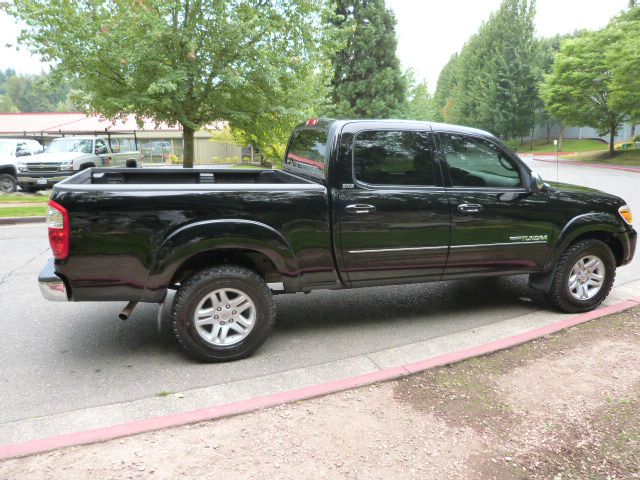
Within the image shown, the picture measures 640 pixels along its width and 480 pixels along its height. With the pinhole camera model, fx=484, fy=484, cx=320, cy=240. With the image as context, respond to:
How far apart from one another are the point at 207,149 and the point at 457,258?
3675cm

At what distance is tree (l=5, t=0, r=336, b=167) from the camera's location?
37.5ft

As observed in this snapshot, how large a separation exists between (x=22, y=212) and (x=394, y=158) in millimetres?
10294

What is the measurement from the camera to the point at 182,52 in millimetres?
12234

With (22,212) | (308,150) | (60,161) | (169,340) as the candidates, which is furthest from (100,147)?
(169,340)

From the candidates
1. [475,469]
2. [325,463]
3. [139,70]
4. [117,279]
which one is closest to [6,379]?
[117,279]

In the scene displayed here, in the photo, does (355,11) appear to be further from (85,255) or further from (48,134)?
(85,255)

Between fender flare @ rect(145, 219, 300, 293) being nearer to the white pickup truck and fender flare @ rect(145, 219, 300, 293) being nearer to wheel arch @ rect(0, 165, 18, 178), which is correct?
the white pickup truck

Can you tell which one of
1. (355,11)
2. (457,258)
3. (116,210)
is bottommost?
(457,258)

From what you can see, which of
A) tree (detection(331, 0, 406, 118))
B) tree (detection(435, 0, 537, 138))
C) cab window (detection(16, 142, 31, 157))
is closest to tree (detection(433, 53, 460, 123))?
tree (detection(435, 0, 537, 138))

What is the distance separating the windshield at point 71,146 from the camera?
54.8ft

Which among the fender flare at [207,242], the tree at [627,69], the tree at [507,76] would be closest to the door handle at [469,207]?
the fender flare at [207,242]

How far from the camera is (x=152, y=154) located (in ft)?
117

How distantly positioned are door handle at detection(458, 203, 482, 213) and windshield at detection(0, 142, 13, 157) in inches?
660

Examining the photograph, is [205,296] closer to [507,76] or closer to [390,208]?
[390,208]
